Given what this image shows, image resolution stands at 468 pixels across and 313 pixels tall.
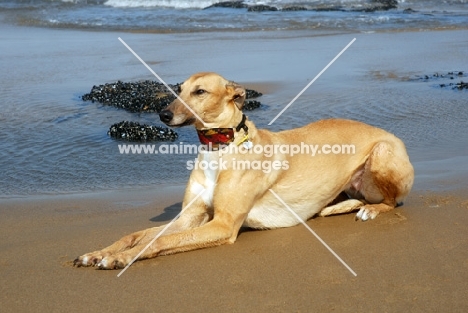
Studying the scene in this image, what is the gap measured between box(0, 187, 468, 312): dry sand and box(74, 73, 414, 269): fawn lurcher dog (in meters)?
0.13

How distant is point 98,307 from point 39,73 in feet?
35.5

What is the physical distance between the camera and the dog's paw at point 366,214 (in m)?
6.40

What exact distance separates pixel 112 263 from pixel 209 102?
5.39 feet

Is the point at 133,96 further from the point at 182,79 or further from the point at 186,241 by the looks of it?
the point at 186,241

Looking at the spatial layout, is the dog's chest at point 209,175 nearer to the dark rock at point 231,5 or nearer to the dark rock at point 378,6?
the dark rock at point 378,6

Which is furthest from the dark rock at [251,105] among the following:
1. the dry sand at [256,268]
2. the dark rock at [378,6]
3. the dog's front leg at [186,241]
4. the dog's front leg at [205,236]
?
the dark rock at [378,6]

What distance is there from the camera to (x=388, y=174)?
6.58 metres

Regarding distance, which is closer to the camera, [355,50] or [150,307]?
[150,307]

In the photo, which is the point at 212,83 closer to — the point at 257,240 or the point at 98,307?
the point at 257,240

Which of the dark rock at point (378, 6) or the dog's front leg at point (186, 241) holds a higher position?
the dog's front leg at point (186, 241)

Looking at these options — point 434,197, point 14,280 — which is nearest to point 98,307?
point 14,280

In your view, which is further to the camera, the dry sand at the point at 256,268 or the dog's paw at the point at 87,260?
the dog's paw at the point at 87,260

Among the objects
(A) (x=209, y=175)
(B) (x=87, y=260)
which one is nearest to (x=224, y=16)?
(A) (x=209, y=175)

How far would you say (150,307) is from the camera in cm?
446
